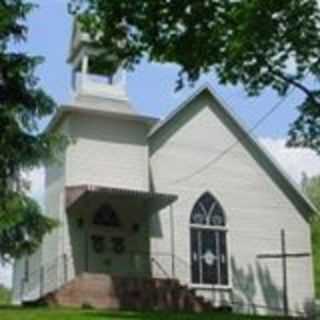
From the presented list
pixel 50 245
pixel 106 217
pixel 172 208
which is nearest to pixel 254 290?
pixel 172 208

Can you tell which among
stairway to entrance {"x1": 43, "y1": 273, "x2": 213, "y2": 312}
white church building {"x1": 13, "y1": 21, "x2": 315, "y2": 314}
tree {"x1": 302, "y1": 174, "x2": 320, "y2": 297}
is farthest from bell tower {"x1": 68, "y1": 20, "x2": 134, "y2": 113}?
tree {"x1": 302, "y1": 174, "x2": 320, "y2": 297}

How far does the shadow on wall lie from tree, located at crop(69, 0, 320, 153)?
10.3 m

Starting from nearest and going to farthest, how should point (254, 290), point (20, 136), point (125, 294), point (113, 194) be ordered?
point (20, 136)
point (125, 294)
point (113, 194)
point (254, 290)

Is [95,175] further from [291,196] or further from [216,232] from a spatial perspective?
[291,196]

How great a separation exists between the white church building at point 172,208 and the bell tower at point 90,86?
0.05 metres

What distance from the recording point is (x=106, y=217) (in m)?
31.0

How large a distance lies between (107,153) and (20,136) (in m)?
8.02

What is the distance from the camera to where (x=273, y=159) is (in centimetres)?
3431

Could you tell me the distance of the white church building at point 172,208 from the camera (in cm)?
3003

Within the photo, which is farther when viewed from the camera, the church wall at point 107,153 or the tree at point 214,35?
the church wall at point 107,153

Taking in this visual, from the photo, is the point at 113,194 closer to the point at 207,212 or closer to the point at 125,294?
the point at 125,294

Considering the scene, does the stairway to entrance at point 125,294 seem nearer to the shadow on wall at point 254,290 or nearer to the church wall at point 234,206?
the church wall at point 234,206

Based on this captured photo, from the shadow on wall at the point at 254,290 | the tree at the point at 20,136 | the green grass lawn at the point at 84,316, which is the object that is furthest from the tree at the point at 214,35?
the shadow on wall at the point at 254,290

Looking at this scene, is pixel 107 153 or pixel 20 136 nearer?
pixel 20 136
